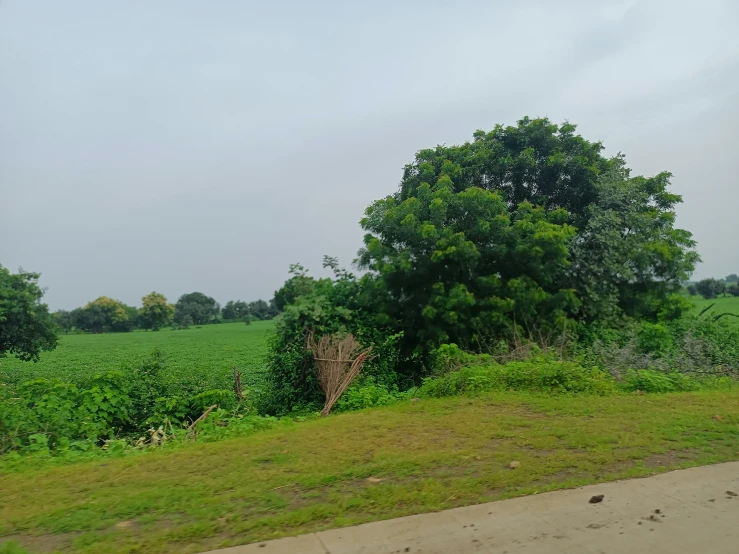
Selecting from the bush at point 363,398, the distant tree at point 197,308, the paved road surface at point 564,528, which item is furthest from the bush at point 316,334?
the distant tree at point 197,308

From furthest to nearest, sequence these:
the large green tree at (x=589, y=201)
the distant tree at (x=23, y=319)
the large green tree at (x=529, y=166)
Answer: the distant tree at (x=23, y=319), the large green tree at (x=529, y=166), the large green tree at (x=589, y=201)

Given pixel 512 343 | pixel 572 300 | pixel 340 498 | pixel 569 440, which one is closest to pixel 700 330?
pixel 572 300

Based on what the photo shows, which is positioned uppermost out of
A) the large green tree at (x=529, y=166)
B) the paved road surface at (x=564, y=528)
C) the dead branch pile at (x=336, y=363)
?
the large green tree at (x=529, y=166)

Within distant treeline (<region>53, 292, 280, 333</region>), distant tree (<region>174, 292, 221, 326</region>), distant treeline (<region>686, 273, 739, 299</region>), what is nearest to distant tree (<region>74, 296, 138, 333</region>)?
distant treeline (<region>53, 292, 280, 333</region>)

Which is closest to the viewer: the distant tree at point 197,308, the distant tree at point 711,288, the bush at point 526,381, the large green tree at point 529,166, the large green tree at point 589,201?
the bush at point 526,381

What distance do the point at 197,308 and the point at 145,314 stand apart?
9.75m

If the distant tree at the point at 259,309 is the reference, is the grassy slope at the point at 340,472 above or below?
below

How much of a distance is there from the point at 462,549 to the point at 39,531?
301cm

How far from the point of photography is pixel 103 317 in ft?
269

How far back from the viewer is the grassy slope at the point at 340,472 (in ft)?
13.2

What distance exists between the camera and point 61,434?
24.8ft

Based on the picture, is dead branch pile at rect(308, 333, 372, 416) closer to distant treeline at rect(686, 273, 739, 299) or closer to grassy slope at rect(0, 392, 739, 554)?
grassy slope at rect(0, 392, 739, 554)

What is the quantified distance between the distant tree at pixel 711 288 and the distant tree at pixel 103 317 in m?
75.9

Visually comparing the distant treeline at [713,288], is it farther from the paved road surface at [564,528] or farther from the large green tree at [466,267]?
the paved road surface at [564,528]
